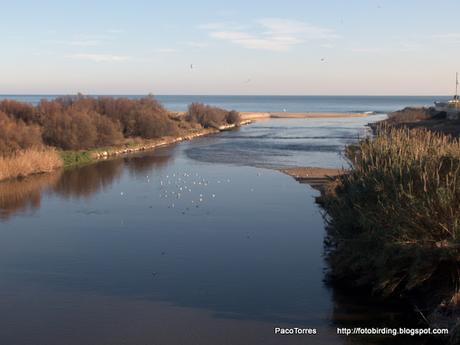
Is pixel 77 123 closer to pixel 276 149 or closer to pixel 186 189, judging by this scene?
pixel 276 149

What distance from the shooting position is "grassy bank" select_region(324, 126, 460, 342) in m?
14.6

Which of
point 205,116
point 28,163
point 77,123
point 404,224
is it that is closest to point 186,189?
point 28,163

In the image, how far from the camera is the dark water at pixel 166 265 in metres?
14.8

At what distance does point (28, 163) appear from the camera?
Result: 126ft

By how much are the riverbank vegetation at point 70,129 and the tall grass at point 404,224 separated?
83.7 ft

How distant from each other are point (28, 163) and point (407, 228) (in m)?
29.2

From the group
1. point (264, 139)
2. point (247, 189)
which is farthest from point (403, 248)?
point (264, 139)

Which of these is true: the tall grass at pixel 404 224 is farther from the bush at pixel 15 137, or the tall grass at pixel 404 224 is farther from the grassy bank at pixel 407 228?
the bush at pixel 15 137

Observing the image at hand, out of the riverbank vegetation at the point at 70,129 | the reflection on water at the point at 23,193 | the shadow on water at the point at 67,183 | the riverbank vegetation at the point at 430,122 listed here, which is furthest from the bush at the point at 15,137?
the riverbank vegetation at the point at 430,122

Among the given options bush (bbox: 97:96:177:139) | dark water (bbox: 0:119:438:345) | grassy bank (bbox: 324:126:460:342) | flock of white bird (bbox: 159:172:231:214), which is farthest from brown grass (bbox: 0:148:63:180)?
grassy bank (bbox: 324:126:460:342)

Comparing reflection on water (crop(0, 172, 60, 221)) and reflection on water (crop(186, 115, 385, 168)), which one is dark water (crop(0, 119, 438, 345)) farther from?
reflection on water (crop(186, 115, 385, 168))

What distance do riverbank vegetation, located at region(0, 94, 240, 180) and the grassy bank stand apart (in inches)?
1014

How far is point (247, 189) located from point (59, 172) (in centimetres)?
1395

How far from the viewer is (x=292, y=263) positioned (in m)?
19.6
